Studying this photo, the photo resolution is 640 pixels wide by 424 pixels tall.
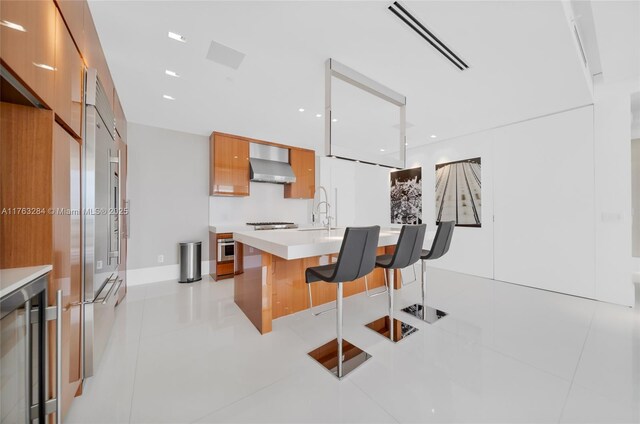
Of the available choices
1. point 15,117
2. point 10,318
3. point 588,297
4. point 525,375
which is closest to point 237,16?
point 15,117

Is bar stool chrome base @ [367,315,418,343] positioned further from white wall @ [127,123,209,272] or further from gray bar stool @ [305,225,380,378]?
white wall @ [127,123,209,272]

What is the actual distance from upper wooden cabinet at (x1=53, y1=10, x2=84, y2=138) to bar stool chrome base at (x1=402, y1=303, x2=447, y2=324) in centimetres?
329

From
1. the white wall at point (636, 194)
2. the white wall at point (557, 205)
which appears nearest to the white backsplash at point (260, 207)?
the white wall at point (557, 205)

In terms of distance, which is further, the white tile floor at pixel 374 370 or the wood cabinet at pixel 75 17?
the white tile floor at pixel 374 370

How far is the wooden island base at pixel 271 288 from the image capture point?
2342 mm

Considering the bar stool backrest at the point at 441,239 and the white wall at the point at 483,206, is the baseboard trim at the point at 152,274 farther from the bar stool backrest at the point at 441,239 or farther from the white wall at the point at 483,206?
the white wall at the point at 483,206

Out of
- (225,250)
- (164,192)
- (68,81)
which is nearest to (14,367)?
(68,81)

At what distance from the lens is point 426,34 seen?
78.2 inches

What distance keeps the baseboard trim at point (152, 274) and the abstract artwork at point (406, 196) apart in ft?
15.9

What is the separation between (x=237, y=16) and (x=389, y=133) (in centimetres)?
339

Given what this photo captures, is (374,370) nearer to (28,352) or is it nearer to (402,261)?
(402,261)

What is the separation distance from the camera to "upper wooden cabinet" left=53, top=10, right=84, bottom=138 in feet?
3.94

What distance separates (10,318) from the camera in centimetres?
94

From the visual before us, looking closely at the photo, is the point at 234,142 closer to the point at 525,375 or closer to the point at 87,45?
the point at 87,45
